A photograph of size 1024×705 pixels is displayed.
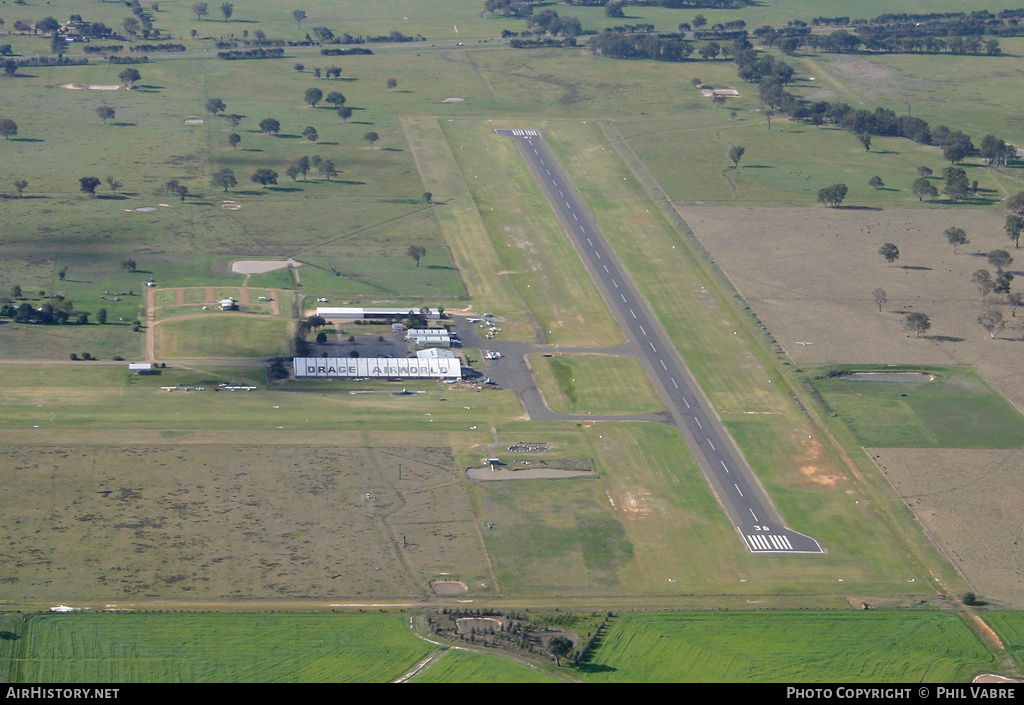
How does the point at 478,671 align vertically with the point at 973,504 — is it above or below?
below

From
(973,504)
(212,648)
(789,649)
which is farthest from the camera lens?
(973,504)

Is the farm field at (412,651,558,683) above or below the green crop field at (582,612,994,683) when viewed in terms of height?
above

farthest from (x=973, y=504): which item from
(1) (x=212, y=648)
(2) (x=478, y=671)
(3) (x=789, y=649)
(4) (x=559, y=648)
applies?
(1) (x=212, y=648)

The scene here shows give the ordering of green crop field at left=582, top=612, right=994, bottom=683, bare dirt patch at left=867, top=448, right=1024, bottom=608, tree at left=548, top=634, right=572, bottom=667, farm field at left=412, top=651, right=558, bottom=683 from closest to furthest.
Answer: 1. farm field at left=412, top=651, right=558, bottom=683
2. tree at left=548, top=634, right=572, bottom=667
3. green crop field at left=582, top=612, right=994, bottom=683
4. bare dirt patch at left=867, top=448, right=1024, bottom=608

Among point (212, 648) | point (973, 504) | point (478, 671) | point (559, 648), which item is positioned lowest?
point (478, 671)

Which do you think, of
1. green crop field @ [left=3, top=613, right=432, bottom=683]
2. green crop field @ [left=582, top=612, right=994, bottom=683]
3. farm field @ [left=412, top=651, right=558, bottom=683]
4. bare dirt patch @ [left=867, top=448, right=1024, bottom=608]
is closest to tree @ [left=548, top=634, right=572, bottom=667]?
green crop field @ [left=582, top=612, right=994, bottom=683]

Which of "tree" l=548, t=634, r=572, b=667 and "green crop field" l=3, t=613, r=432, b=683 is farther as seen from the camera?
"tree" l=548, t=634, r=572, b=667

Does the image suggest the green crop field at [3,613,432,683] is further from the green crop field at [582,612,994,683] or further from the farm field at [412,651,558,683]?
the green crop field at [582,612,994,683]

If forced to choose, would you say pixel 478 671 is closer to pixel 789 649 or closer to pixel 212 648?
pixel 212 648
